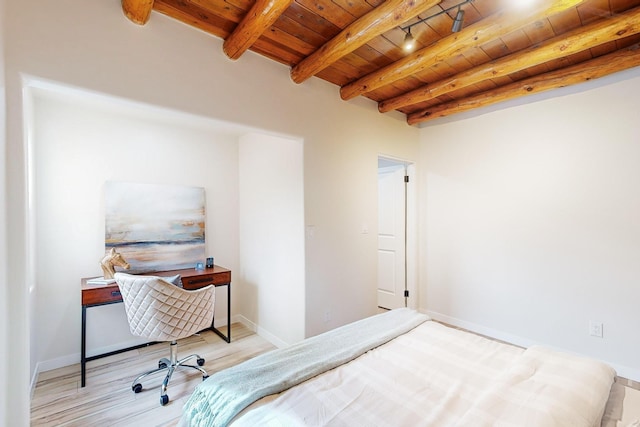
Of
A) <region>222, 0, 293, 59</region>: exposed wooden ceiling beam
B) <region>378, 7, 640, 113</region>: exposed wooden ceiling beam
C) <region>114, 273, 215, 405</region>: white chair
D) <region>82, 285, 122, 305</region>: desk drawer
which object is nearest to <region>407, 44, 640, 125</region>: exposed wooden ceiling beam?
<region>378, 7, 640, 113</region>: exposed wooden ceiling beam

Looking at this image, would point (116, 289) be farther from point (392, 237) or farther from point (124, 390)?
point (392, 237)

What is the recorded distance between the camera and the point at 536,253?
292 centimetres

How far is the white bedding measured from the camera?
A: 107 cm

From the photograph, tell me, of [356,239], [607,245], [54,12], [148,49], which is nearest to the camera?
[54,12]

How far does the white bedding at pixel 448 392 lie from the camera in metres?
1.07

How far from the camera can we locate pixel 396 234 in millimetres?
3975

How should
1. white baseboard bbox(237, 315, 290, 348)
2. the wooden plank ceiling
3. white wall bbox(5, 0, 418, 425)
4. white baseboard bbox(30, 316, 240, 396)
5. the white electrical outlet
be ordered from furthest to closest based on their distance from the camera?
white baseboard bbox(237, 315, 290, 348) → the white electrical outlet → white baseboard bbox(30, 316, 240, 396) → the wooden plank ceiling → white wall bbox(5, 0, 418, 425)

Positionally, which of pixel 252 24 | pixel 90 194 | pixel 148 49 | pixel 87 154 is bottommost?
pixel 90 194

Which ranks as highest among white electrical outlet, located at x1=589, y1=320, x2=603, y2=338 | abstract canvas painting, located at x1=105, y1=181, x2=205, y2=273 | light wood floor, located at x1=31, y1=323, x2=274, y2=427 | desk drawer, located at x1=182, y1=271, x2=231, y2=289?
A: abstract canvas painting, located at x1=105, y1=181, x2=205, y2=273

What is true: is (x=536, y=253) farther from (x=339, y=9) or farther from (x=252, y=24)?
(x=252, y=24)

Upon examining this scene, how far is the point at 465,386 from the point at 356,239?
194 cm

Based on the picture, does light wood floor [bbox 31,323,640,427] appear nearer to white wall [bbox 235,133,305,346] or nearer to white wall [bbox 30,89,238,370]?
white wall [bbox 30,89,238,370]

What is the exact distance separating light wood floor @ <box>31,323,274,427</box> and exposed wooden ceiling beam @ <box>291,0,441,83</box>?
8.91 feet

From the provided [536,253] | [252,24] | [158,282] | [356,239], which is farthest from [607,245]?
[158,282]
